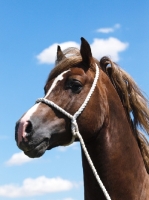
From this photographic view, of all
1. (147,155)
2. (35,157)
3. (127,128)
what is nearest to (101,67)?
(127,128)

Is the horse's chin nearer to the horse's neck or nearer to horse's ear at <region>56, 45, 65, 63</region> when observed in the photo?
the horse's neck

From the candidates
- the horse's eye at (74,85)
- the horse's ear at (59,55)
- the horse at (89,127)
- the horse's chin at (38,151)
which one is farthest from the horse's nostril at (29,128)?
the horse's ear at (59,55)

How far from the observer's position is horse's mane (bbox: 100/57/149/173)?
16.8 ft

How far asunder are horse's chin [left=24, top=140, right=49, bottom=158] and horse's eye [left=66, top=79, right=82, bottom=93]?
668 mm

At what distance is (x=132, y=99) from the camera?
17.1 feet

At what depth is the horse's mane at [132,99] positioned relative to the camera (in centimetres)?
511

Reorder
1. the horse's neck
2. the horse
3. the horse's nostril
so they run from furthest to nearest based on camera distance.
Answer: the horse's neck < the horse < the horse's nostril

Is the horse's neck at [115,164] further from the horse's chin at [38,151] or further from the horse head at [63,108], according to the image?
the horse's chin at [38,151]

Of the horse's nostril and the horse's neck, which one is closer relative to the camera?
the horse's nostril

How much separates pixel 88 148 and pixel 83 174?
308 millimetres

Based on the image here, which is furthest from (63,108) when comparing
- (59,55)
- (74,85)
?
(59,55)

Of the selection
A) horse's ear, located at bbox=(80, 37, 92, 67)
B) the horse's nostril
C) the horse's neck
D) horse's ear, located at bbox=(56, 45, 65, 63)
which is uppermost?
horse's ear, located at bbox=(56, 45, 65, 63)

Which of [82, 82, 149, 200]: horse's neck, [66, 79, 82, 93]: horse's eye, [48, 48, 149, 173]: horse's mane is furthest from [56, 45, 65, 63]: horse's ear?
[82, 82, 149, 200]: horse's neck

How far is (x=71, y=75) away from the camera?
15.6 feet
